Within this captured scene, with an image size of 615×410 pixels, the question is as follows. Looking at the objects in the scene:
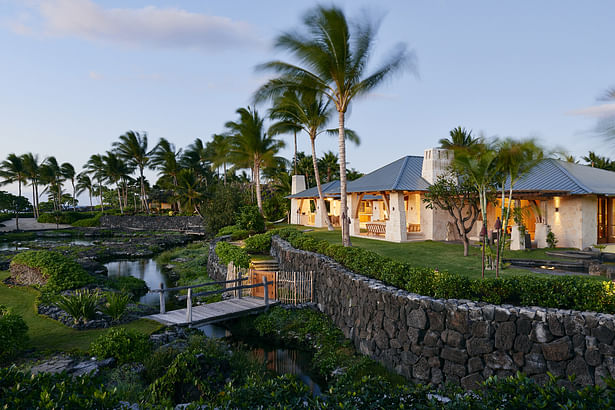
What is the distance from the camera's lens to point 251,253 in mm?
20547

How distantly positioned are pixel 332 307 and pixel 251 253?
31.4 feet

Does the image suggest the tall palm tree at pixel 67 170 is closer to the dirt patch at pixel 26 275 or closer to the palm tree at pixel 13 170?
the palm tree at pixel 13 170

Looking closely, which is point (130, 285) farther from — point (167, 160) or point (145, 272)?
point (167, 160)

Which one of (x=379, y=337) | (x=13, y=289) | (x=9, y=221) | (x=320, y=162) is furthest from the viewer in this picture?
(x=9, y=221)

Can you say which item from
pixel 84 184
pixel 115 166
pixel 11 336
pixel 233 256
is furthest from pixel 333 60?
Result: pixel 84 184

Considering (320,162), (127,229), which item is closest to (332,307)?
(320,162)

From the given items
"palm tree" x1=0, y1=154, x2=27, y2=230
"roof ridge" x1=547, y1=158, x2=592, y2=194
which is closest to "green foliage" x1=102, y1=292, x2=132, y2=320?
"roof ridge" x1=547, y1=158, x2=592, y2=194

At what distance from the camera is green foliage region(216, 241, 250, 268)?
1570cm

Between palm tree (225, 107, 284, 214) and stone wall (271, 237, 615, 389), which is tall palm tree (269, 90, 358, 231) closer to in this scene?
palm tree (225, 107, 284, 214)

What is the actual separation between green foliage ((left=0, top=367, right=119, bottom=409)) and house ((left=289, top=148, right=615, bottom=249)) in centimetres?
1286

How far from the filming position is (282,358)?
1010 cm

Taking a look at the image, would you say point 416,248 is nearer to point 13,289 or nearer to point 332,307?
point 332,307

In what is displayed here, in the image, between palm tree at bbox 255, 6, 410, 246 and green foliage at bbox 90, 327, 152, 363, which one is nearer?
green foliage at bbox 90, 327, 152, 363

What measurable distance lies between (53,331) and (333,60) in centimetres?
1214
